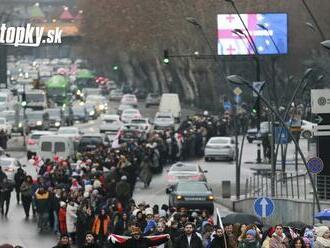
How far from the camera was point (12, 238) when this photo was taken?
36188 mm

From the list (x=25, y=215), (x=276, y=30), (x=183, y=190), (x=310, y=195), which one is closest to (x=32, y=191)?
(x=25, y=215)

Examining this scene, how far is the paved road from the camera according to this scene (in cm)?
3612

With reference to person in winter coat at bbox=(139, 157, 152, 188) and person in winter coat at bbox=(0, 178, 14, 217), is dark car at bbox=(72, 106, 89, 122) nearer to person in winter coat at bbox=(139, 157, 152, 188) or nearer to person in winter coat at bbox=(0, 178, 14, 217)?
person in winter coat at bbox=(139, 157, 152, 188)

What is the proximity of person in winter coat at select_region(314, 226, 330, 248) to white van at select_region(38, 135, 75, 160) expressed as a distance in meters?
36.3

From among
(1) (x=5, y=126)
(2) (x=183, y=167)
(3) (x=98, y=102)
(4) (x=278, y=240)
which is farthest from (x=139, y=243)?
(3) (x=98, y=102)

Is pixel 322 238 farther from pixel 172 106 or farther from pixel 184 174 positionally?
pixel 172 106

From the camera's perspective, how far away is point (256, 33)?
73.1 m

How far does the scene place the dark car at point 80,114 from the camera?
3820 inches

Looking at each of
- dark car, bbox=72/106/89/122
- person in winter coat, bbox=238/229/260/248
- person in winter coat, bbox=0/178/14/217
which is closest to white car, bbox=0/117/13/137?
dark car, bbox=72/106/89/122

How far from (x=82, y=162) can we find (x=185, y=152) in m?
16.0

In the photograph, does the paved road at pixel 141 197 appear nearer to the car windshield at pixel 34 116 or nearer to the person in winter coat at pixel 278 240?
the car windshield at pixel 34 116

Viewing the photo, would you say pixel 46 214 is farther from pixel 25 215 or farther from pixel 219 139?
pixel 219 139

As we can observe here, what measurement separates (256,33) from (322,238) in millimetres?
50079

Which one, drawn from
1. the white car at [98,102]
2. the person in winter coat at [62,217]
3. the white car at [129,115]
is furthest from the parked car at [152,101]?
the person in winter coat at [62,217]
